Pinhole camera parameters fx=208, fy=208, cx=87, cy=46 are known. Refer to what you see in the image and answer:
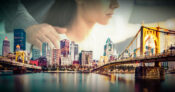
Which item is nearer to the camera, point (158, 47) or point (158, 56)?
point (158, 56)

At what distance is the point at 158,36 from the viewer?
23109 millimetres

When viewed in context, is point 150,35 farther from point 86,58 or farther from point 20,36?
point 20,36

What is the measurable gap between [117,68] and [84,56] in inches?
894

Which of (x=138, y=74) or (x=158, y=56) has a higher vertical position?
(x=158, y=56)

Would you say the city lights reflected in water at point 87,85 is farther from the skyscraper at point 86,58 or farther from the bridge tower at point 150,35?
the skyscraper at point 86,58

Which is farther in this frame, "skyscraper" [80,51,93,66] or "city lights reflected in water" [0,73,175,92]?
"skyscraper" [80,51,93,66]

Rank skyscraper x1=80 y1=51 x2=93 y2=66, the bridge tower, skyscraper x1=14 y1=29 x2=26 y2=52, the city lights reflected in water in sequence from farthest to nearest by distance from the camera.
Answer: skyscraper x1=14 y1=29 x2=26 y2=52 < skyscraper x1=80 y1=51 x2=93 y2=66 < the bridge tower < the city lights reflected in water

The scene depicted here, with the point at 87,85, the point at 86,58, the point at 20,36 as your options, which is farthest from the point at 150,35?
the point at 20,36

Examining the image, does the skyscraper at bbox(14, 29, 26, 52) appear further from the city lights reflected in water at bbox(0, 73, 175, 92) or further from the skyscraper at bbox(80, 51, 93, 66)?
the city lights reflected in water at bbox(0, 73, 175, 92)

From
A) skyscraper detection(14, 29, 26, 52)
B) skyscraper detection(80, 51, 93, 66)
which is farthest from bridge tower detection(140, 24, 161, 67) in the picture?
skyscraper detection(14, 29, 26, 52)

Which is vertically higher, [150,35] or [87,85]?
[150,35]

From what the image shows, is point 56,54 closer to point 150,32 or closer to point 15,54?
point 15,54

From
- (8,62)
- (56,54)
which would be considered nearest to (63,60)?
(56,54)

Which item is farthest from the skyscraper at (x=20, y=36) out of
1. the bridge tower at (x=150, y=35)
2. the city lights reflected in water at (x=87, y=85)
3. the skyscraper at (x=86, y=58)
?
the bridge tower at (x=150, y=35)
